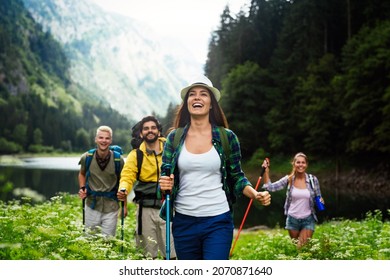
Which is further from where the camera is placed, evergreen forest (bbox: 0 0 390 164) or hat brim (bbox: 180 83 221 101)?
evergreen forest (bbox: 0 0 390 164)

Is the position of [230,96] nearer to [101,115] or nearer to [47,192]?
[47,192]

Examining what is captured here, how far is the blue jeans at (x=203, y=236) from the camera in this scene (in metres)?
3.39

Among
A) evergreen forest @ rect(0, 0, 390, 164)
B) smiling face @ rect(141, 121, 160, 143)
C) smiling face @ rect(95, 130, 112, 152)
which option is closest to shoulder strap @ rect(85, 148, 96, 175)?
smiling face @ rect(95, 130, 112, 152)

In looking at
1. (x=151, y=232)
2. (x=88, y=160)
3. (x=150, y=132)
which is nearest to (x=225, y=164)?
(x=150, y=132)

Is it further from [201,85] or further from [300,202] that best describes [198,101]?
[300,202]

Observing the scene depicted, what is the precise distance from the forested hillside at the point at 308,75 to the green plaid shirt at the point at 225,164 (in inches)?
982

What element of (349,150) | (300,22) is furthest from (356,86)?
(300,22)

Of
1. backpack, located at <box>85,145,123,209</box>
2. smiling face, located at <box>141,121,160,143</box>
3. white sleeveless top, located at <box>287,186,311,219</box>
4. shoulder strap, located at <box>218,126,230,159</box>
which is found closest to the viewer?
shoulder strap, located at <box>218,126,230,159</box>

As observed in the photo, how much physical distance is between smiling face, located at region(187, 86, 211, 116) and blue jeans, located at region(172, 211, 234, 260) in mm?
821

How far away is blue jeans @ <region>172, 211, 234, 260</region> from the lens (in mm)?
3387

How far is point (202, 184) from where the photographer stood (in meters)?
3.37

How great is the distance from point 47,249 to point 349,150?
2900 centimetres

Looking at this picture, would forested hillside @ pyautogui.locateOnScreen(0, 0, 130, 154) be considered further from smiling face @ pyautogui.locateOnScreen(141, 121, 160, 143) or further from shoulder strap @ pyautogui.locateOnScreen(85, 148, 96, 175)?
smiling face @ pyautogui.locateOnScreen(141, 121, 160, 143)

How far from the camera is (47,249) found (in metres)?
4.40
